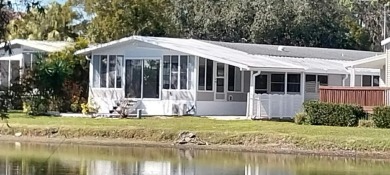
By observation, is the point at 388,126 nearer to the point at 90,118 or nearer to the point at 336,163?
the point at 336,163

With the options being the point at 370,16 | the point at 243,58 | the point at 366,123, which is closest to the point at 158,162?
the point at 366,123

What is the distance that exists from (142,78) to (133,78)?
0.60 m

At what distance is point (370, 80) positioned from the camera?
49.2m

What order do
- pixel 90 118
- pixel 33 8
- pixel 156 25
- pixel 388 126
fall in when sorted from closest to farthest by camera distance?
pixel 33 8 → pixel 388 126 → pixel 90 118 → pixel 156 25

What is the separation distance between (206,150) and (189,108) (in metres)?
10.4

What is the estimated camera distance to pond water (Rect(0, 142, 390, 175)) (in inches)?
971

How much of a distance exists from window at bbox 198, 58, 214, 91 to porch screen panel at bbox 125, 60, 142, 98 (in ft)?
10.6

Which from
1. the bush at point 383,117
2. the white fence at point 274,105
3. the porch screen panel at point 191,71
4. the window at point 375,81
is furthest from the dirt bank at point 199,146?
the window at point 375,81

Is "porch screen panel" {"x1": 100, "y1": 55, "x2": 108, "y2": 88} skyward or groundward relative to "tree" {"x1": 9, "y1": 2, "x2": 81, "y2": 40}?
groundward

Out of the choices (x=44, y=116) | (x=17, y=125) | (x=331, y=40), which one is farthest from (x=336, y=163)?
(x=331, y=40)

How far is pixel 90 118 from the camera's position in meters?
40.1

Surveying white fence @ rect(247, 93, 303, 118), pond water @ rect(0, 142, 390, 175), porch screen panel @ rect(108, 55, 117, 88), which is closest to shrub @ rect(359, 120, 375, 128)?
pond water @ rect(0, 142, 390, 175)

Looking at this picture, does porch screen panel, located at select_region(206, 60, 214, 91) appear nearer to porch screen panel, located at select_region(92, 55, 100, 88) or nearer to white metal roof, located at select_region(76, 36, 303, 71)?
white metal roof, located at select_region(76, 36, 303, 71)

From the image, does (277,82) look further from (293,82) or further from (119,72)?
(119,72)
